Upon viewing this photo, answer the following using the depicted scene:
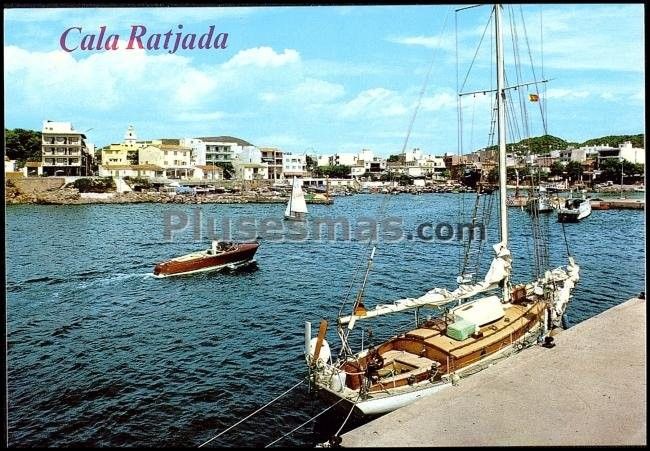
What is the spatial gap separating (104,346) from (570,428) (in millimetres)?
15212

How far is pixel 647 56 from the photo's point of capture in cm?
918

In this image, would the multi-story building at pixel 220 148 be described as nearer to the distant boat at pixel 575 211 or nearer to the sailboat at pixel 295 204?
the sailboat at pixel 295 204

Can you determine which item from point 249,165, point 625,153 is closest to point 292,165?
point 249,165

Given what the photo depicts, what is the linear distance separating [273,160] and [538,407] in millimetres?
79850

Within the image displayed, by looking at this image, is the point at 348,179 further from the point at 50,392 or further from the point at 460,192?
the point at 50,392

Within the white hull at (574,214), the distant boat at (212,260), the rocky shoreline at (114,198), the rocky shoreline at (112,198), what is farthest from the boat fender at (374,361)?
the rocky shoreline at (112,198)

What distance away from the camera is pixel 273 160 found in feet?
289

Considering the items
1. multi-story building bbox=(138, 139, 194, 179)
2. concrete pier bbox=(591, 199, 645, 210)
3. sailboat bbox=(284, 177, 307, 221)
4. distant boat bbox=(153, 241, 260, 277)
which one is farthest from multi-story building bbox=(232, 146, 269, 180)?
distant boat bbox=(153, 241, 260, 277)

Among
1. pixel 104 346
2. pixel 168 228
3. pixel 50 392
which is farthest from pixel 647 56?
pixel 168 228

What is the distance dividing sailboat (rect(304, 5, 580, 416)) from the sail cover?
0.02 m

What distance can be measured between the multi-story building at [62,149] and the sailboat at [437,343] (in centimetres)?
4733

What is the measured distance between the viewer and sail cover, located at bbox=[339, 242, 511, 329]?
13117 mm

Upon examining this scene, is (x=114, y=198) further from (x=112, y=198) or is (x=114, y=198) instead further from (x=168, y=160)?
(x=168, y=160)

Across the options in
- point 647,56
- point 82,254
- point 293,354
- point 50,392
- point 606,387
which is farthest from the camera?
point 82,254
